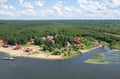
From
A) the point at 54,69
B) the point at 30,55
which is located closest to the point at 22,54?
the point at 30,55

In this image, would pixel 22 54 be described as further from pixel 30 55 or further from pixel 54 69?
pixel 54 69

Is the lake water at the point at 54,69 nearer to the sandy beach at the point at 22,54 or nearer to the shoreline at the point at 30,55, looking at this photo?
the shoreline at the point at 30,55

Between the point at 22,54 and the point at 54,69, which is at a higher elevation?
the point at 54,69

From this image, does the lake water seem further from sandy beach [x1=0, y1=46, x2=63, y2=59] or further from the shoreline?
sandy beach [x1=0, y1=46, x2=63, y2=59]

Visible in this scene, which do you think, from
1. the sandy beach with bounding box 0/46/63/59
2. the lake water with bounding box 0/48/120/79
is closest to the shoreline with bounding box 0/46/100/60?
the sandy beach with bounding box 0/46/63/59

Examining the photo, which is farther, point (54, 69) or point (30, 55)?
point (30, 55)

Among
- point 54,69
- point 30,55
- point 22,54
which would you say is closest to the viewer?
point 54,69

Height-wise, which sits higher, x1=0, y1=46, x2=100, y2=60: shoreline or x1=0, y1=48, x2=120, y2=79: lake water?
x1=0, y1=48, x2=120, y2=79: lake water

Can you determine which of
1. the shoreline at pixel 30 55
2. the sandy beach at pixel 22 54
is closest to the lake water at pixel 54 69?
the shoreline at pixel 30 55

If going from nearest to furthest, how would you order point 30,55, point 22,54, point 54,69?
point 54,69, point 30,55, point 22,54
